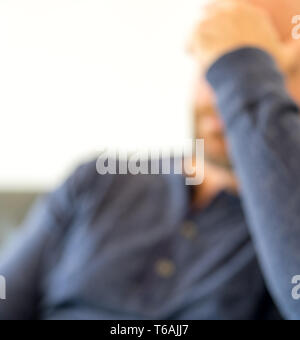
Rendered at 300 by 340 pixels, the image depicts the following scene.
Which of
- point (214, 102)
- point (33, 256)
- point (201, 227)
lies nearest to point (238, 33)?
point (214, 102)

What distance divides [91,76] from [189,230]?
0.74 feet

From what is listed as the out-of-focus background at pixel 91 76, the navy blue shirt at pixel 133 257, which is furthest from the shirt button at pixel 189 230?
the out-of-focus background at pixel 91 76

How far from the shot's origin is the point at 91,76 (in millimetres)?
507

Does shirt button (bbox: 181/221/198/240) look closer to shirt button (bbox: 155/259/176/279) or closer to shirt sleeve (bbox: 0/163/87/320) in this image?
shirt button (bbox: 155/259/176/279)

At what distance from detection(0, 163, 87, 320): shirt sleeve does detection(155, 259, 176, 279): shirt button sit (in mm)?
147

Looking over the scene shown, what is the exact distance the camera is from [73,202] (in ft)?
1.75

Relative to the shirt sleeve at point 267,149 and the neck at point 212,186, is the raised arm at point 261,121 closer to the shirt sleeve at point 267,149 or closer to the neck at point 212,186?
the shirt sleeve at point 267,149

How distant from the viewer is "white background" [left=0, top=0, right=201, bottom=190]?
413 millimetres

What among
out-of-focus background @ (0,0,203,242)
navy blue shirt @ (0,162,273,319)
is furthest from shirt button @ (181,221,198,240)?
out-of-focus background @ (0,0,203,242)

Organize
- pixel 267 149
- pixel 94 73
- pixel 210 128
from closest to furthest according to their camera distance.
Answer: pixel 267 149 < pixel 210 128 < pixel 94 73

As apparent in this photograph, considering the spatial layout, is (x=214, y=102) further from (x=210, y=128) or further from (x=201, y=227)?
(x=201, y=227)

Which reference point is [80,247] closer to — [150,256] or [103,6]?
[150,256]
